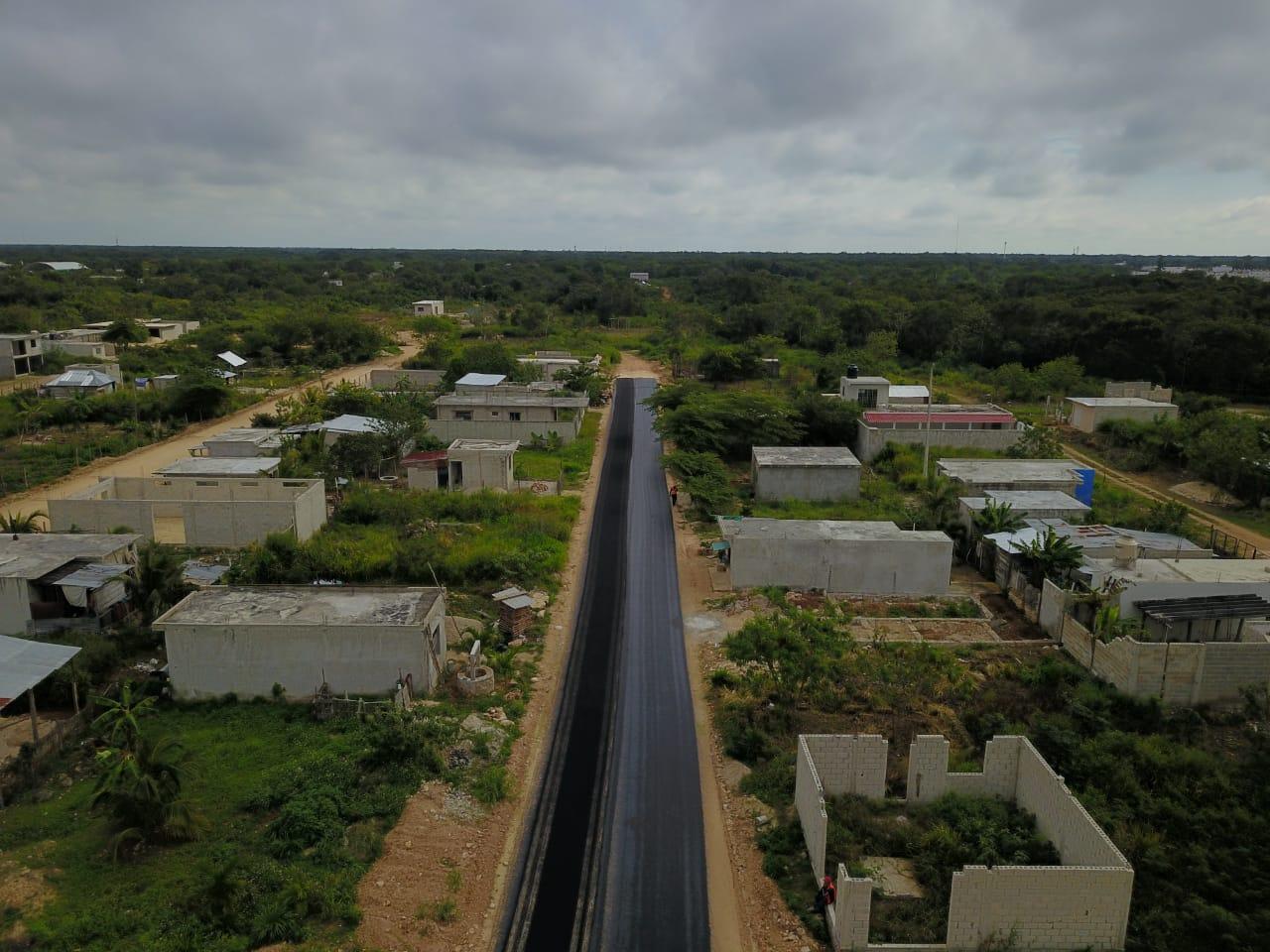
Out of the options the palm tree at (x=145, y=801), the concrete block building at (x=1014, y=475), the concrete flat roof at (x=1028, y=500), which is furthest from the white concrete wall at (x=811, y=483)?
the palm tree at (x=145, y=801)

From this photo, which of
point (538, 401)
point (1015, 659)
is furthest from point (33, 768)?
point (538, 401)

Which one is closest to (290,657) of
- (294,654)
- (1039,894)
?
(294,654)

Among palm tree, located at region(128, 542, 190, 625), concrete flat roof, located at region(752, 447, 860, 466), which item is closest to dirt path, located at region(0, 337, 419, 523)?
palm tree, located at region(128, 542, 190, 625)

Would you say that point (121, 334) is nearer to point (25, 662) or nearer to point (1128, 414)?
point (25, 662)

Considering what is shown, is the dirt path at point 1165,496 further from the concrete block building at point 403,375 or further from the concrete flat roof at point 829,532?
the concrete block building at point 403,375

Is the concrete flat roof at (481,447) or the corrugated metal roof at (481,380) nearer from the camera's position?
the concrete flat roof at (481,447)

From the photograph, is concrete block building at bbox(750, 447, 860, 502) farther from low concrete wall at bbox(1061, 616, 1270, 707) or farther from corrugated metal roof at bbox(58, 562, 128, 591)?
corrugated metal roof at bbox(58, 562, 128, 591)

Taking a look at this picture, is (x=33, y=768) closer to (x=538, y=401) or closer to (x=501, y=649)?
(x=501, y=649)
